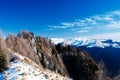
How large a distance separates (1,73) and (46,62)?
137m

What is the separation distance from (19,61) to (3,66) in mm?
4803

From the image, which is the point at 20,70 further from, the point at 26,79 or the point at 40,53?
the point at 40,53

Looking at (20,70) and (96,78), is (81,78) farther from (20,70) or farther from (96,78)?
(20,70)

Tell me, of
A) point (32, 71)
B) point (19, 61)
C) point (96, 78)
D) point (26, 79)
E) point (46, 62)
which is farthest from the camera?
point (96, 78)

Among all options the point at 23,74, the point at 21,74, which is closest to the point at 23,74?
the point at 23,74

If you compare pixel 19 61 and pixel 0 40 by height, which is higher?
pixel 0 40

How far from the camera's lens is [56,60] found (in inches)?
7717

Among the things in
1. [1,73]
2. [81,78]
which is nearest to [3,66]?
[1,73]

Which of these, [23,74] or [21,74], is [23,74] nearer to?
[23,74]

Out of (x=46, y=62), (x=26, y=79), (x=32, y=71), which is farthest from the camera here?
(x=46, y=62)

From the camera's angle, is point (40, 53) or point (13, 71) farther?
point (40, 53)

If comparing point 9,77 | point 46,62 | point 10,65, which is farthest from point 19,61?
point 46,62

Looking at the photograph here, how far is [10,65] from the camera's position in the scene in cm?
3447

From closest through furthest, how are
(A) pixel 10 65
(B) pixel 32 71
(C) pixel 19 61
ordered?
(B) pixel 32 71 → (A) pixel 10 65 → (C) pixel 19 61
